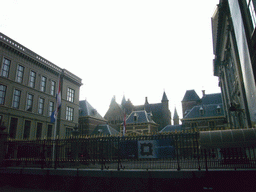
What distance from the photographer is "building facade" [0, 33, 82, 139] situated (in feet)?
84.8

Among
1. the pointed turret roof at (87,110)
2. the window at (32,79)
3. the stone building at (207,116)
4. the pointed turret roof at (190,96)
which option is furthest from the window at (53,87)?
the pointed turret roof at (190,96)

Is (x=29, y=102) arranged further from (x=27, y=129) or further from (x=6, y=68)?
(x=6, y=68)

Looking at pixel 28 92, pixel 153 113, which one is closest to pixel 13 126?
pixel 28 92

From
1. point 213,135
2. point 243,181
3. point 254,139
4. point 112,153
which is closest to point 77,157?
point 112,153

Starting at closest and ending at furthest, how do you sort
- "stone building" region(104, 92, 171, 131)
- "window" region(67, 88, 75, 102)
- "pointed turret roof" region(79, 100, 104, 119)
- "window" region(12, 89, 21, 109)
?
"window" region(12, 89, 21, 109), "window" region(67, 88, 75, 102), "pointed turret roof" region(79, 100, 104, 119), "stone building" region(104, 92, 171, 131)

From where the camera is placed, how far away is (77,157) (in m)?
10.6

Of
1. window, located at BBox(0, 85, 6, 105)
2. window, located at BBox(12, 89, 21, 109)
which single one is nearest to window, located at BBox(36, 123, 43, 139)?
window, located at BBox(12, 89, 21, 109)

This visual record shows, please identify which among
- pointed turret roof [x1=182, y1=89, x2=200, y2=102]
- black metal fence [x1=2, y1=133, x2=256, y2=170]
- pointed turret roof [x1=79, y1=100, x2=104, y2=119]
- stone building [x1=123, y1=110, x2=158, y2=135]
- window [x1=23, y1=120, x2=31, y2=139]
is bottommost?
black metal fence [x1=2, y1=133, x2=256, y2=170]

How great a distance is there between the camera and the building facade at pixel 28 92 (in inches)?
1017

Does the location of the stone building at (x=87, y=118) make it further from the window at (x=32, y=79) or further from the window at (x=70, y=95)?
the window at (x=32, y=79)

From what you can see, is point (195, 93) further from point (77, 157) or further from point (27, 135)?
point (77, 157)

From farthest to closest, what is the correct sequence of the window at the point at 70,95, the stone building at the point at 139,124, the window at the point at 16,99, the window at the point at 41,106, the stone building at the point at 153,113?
the stone building at the point at 153,113, the stone building at the point at 139,124, the window at the point at 70,95, the window at the point at 41,106, the window at the point at 16,99

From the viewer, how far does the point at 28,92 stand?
29406mm

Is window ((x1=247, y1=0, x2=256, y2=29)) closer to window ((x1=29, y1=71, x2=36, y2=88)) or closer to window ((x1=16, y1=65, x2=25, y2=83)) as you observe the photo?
window ((x1=16, y1=65, x2=25, y2=83))
